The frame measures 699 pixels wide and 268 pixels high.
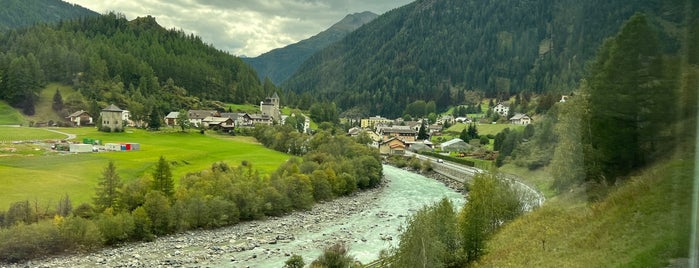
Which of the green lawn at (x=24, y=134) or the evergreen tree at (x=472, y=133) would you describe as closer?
the green lawn at (x=24, y=134)

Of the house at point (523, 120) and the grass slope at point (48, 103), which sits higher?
the grass slope at point (48, 103)

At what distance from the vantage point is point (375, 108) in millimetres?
111688

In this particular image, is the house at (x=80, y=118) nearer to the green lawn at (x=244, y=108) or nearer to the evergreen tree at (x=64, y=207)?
the green lawn at (x=244, y=108)

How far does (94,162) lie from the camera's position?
24891 millimetres

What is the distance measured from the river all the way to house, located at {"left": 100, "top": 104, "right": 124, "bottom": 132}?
2375 cm

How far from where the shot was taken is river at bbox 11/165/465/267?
1555 cm

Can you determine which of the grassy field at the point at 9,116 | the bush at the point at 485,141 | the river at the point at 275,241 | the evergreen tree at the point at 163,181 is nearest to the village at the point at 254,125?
the bush at the point at 485,141

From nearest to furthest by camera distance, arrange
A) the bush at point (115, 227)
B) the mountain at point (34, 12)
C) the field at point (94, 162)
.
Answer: the bush at point (115, 227), the field at point (94, 162), the mountain at point (34, 12)

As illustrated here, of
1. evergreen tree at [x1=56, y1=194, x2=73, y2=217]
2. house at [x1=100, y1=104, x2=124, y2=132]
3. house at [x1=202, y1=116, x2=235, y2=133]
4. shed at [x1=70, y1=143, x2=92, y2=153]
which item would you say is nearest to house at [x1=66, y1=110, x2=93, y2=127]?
house at [x1=100, y1=104, x2=124, y2=132]

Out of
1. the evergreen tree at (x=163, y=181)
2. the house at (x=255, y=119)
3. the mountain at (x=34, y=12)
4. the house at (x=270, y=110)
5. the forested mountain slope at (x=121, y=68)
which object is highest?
the mountain at (x=34, y=12)

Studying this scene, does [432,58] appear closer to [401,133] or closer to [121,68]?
[401,133]

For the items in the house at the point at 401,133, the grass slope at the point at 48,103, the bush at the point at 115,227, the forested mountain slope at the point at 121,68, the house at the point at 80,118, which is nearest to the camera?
the bush at the point at 115,227

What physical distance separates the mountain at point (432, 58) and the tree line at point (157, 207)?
113ft

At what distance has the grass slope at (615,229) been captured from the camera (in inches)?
186
